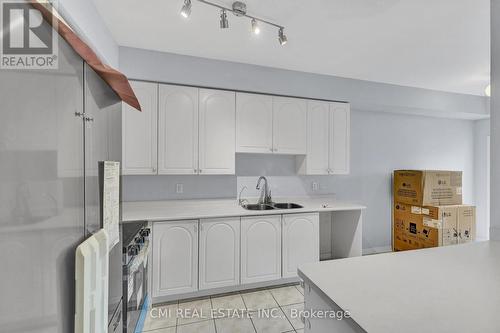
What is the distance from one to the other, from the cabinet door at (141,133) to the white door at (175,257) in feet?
2.09

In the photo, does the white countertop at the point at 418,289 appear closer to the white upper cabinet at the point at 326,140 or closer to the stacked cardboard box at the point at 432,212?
the white upper cabinet at the point at 326,140

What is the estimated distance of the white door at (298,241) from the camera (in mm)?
2588

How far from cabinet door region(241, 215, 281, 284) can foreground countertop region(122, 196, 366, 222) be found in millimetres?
110

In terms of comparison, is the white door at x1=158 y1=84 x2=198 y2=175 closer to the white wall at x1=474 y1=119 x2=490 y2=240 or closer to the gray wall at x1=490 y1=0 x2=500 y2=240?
the gray wall at x1=490 y1=0 x2=500 y2=240

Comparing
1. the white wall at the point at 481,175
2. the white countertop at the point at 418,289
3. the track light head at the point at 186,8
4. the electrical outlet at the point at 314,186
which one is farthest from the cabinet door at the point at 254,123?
the white wall at the point at 481,175

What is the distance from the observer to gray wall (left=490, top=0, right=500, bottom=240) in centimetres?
129

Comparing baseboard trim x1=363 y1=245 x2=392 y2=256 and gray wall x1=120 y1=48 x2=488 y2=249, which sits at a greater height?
gray wall x1=120 y1=48 x2=488 y2=249

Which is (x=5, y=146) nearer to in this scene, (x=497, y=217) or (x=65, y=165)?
(x=65, y=165)

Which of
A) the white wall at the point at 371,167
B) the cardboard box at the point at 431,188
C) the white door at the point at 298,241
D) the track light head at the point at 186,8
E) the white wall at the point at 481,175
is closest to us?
the track light head at the point at 186,8

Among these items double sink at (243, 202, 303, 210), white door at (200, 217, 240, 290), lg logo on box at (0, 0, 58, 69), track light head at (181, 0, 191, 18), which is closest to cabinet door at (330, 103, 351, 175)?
double sink at (243, 202, 303, 210)

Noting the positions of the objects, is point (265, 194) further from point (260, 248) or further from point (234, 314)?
point (234, 314)

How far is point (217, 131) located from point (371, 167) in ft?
8.60

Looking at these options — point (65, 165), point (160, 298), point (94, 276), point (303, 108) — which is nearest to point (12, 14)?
point (65, 165)

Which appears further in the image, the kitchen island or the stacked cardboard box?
the stacked cardboard box
